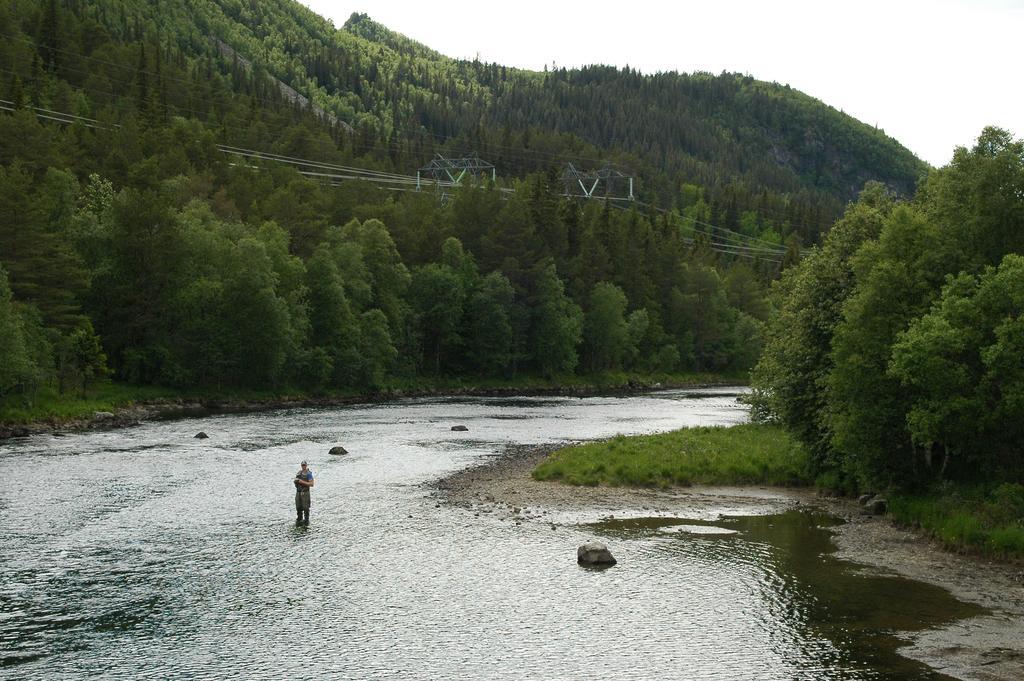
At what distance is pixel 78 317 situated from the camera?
90875 mm

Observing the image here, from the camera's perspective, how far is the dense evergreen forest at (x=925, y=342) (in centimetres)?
4103

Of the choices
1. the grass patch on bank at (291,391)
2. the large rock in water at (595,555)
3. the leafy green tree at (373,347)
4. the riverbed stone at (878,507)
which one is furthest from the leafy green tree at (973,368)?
Result: the leafy green tree at (373,347)

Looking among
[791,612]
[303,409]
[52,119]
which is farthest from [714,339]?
[791,612]

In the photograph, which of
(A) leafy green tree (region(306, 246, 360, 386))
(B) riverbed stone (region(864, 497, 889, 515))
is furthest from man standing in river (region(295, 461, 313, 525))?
(A) leafy green tree (region(306, 246, 360, 386))

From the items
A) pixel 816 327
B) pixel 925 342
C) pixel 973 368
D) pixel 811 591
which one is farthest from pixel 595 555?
pixel 816 327

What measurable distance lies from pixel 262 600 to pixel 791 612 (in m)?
18.3

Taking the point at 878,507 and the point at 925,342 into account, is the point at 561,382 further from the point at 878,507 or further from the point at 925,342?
the point at 925,342

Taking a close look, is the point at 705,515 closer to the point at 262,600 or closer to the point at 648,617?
the point at 648,617

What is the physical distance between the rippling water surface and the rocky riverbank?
1.23 meters

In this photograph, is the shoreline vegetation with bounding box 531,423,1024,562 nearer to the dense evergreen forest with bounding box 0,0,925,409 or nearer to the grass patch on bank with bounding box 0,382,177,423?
the grass patch on bank with bounding box 0,382,177,423

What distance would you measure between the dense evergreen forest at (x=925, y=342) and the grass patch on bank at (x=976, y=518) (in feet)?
0.40

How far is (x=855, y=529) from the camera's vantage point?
45281mm

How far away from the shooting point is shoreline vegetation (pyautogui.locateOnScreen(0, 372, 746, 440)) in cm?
7888

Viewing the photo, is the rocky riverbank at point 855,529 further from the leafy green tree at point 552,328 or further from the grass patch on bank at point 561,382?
the leafy green tree at point 552,328
